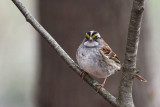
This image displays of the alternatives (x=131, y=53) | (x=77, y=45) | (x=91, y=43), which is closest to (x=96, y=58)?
(x=91, y=43)

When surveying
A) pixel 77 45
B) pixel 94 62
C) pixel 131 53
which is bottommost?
pixel 131 53

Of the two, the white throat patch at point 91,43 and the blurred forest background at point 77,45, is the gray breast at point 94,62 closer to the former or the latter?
the white throat patch at point 91,43

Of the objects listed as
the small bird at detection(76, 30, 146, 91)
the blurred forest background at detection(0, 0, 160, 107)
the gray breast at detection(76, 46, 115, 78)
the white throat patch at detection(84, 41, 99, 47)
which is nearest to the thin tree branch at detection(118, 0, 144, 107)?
the small bird at detection(76, 30, 146, 91)

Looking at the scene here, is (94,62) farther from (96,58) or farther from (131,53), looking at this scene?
(131,53)

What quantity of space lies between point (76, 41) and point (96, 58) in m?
1.54

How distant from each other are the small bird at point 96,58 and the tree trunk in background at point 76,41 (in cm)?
94

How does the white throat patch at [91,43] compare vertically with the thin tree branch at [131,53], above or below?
above

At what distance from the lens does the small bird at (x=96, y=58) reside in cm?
460

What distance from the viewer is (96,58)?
187 inches

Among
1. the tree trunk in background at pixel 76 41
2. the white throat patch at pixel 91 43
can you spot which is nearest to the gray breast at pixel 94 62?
the white throat patch at pixel 91 43

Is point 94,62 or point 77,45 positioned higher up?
point 77,45

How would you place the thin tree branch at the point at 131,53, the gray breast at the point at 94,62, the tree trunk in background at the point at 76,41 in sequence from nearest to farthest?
the thin tree branch at the point at 131,53 < the gray breast at the point at 94,62 < the tree trunk in background at the point at 76,41

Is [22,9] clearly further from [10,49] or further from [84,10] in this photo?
[10,49]

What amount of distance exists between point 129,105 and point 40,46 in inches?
152
